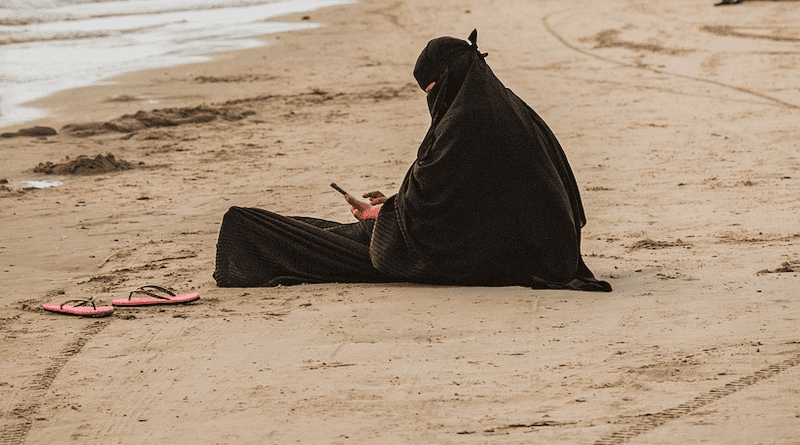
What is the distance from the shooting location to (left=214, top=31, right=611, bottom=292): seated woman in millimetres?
4480

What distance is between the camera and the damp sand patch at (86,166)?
8.26 m

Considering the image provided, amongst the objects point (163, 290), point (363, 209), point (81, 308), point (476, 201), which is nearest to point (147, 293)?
point (163, 290)

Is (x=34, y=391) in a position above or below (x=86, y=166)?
above

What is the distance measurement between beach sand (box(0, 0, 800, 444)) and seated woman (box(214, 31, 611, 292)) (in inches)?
5.5

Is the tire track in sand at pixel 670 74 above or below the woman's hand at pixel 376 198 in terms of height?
below

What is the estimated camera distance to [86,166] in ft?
27.2

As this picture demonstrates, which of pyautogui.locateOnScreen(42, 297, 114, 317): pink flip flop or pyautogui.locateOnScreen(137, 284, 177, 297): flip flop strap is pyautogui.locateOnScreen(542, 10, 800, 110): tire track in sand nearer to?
pyautogui.locateOnScreen(137, 284, 177, 297): flip flop strap

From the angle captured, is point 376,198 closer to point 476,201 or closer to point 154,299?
point 476,201

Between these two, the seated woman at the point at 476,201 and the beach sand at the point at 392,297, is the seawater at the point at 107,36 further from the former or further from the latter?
the seated woman at the point at 476,201

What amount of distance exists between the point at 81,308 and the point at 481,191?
2004mm

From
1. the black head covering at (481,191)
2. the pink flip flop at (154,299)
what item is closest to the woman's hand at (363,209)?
the black head covering at (481,191)

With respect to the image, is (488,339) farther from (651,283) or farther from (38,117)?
(38,117)

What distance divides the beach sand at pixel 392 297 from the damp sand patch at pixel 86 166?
0.15m

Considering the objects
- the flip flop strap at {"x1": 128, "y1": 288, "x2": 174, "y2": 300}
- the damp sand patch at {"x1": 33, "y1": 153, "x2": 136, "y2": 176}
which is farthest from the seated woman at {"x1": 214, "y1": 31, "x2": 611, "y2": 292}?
the damp sand patch at {"x1": 33, "y1": 153, "x2": 136, "y2": 176}
